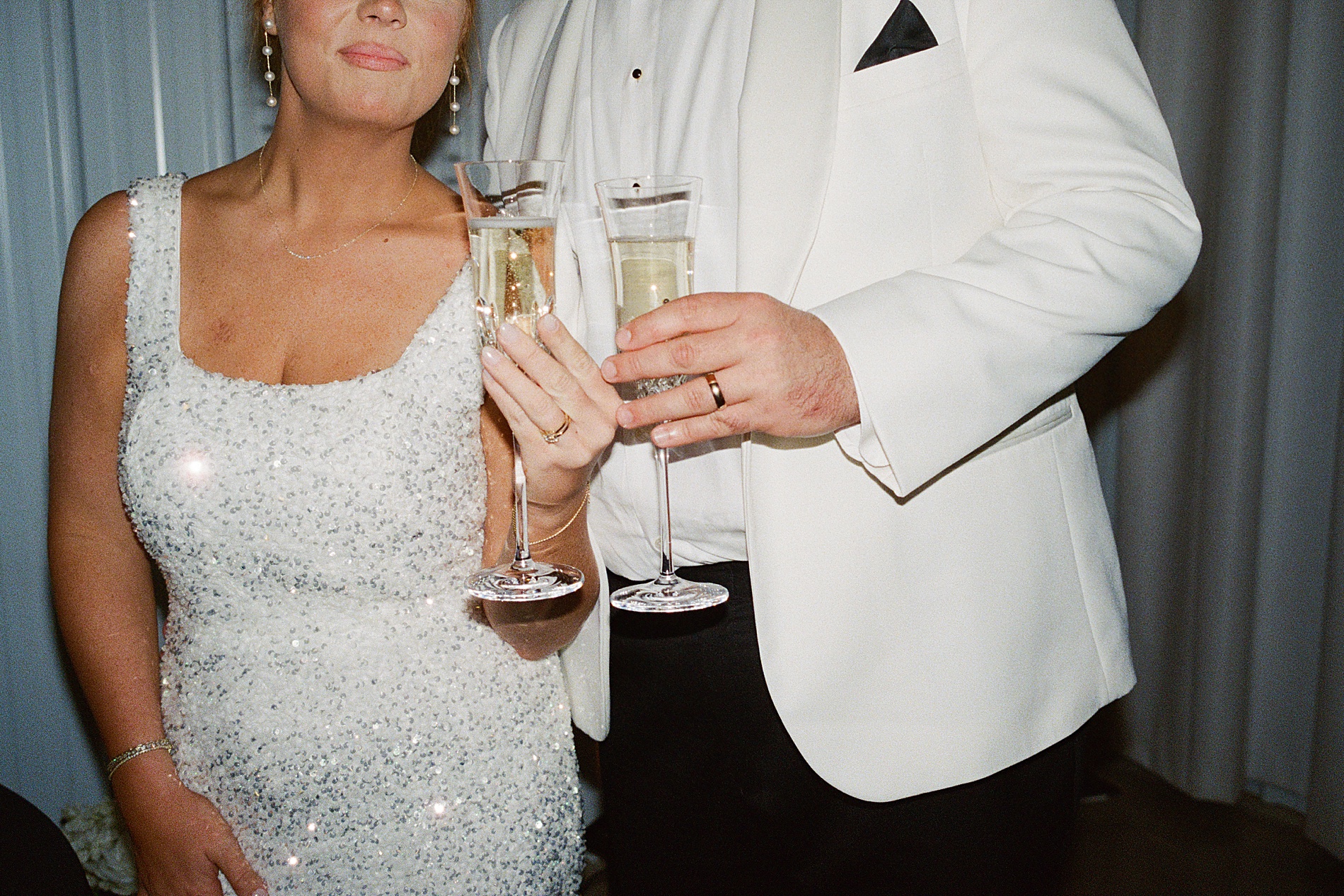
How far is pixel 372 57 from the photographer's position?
1.54 metres

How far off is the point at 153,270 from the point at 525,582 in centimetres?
93

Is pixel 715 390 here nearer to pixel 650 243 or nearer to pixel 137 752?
pixel 650 243

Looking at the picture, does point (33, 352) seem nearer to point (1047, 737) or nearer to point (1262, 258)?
point (1047, 737)

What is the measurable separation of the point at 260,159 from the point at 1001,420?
143 centimetres

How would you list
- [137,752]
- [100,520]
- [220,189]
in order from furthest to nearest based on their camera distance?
[220,189] → [100,520] → [137,752]

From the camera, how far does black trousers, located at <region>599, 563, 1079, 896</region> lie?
1456 mm

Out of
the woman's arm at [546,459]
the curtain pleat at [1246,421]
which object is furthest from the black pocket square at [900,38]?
the curtain pleat at [1246,421]

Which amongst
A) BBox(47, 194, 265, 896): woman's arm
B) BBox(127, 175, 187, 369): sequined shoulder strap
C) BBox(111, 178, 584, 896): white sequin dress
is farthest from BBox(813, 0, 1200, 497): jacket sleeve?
BBox(47, 194, 265, 896): woman's arm

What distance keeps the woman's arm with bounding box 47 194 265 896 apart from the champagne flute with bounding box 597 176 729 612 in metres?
0.91

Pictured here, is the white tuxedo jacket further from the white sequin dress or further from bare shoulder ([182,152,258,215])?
bare shoulder ([182,152,258,215])

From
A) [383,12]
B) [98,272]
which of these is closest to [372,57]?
[383,12]

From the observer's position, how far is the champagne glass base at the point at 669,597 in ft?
4.17

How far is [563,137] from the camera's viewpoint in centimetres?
172

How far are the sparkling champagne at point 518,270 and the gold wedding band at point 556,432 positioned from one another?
12 centimetres
